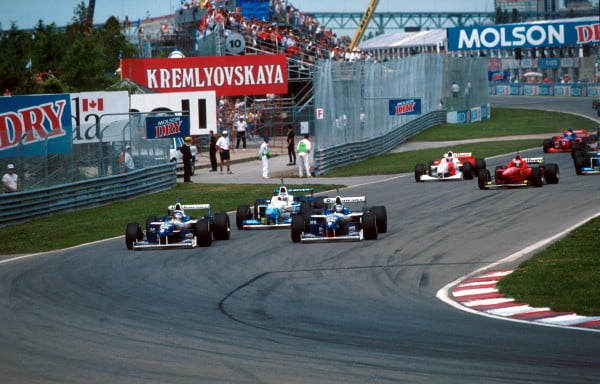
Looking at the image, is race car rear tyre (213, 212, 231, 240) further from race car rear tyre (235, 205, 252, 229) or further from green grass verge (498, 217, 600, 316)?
green grass verge (498, 217, 600, 316)

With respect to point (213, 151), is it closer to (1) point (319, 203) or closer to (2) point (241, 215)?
(2) point (241, 215)

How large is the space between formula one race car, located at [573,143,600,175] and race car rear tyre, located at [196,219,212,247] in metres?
15.4

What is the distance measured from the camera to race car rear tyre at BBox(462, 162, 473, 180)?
33.5 m

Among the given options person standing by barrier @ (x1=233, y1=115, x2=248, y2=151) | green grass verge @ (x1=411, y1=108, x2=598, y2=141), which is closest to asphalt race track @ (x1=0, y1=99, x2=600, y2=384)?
person standing by barrier @ (x1=233, y1=115, x2=248, y2=151)

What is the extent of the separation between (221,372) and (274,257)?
29.7 ft

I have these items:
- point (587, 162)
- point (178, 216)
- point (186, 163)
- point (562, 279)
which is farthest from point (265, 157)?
point (562, 279)

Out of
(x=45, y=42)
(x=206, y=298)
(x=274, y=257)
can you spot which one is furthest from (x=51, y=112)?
(x=45, y=42)

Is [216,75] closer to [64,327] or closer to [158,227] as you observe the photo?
[158,227]

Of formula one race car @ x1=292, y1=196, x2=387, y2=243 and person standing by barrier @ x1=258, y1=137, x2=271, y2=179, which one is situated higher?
person standing by barrier @ x1=258, y1=137, x2=271, y2=179

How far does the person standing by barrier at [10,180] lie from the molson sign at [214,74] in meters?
29.5

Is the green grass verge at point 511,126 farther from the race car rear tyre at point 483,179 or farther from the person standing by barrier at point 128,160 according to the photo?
the race car rear tyre at point 483,179

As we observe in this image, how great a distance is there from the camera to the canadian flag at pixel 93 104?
4153cm

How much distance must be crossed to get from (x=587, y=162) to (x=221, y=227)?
49.4 feet

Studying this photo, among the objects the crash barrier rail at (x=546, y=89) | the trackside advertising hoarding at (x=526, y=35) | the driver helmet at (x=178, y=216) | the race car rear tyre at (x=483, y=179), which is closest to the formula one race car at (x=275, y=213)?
the driver helmet at (x=178, y=216)
